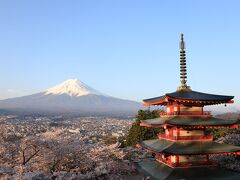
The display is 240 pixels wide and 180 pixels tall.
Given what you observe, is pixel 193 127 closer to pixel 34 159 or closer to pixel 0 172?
pixel 0 172

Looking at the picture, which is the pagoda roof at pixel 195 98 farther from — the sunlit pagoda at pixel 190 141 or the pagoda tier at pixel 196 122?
the pagoda tier at pixel 196 122

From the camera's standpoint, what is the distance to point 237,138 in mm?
34219

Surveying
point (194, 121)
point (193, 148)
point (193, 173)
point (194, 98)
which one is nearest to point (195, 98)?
point (194, 98)

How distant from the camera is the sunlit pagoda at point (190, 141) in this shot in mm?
17109

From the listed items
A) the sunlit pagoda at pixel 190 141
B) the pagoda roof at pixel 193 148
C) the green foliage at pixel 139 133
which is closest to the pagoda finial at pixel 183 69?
the sunlit pagoda at pixel 190 141

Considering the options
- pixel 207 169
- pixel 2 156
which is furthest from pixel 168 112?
pixel 2 156

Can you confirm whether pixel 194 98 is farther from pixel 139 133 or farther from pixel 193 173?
pixel 139 133

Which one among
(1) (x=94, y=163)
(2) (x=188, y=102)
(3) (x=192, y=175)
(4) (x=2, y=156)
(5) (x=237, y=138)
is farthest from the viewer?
(5) (x=237, y=138)

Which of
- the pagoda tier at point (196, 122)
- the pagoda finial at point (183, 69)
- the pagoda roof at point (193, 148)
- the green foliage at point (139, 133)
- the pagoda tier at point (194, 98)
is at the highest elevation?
the pagoda finial at point (183, 69)

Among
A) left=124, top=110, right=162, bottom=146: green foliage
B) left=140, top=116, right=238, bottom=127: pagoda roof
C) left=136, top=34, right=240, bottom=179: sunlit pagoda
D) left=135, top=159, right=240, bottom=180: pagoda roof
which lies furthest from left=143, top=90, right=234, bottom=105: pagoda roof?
left=124, top=110, right=162, bottom=146: green foliage

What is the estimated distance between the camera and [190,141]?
17.8 meters

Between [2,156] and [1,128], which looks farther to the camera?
[1,128]

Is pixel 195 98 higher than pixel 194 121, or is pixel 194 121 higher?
pixel 195 98

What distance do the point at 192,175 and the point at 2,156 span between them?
1454 centimetres
